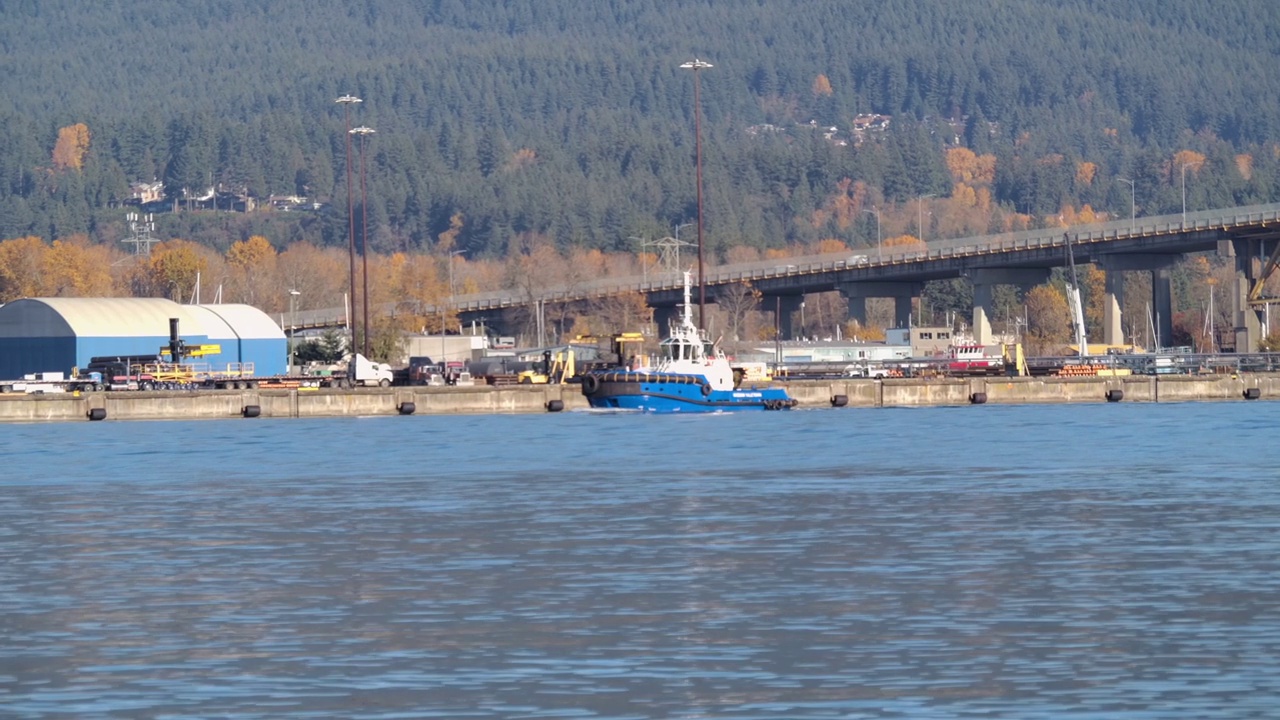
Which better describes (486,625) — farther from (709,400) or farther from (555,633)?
(709,400)

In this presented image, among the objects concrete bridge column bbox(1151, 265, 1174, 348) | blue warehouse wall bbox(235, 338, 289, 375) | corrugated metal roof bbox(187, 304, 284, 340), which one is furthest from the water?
concrete bridge column bbox(1151, 265, 1174, 348)

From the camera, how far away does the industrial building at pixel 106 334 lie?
128125 mm

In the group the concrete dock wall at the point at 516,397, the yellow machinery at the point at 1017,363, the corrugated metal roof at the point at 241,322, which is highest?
the corrugated metal roof at the point at 241,322

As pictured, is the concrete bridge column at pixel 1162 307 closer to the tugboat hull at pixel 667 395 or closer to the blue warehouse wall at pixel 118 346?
the tugboat hull at pixel 667 395

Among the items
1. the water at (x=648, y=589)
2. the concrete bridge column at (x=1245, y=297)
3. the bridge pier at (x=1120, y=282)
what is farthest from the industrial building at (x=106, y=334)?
the bridge pier at (x=1120, y=282)

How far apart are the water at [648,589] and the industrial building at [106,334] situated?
66576 mm

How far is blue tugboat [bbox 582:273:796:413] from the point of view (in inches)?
3888

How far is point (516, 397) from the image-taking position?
10525 cm

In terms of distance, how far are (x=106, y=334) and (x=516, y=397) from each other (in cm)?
3693

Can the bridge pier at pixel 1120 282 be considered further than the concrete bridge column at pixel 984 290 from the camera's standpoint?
No

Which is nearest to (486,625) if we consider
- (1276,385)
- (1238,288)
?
(1276,385)

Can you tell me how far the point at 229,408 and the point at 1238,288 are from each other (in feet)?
317

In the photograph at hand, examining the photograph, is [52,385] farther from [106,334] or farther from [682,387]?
[682,387]

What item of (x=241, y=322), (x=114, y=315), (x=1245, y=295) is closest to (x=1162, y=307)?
(x=1245, y=295)
